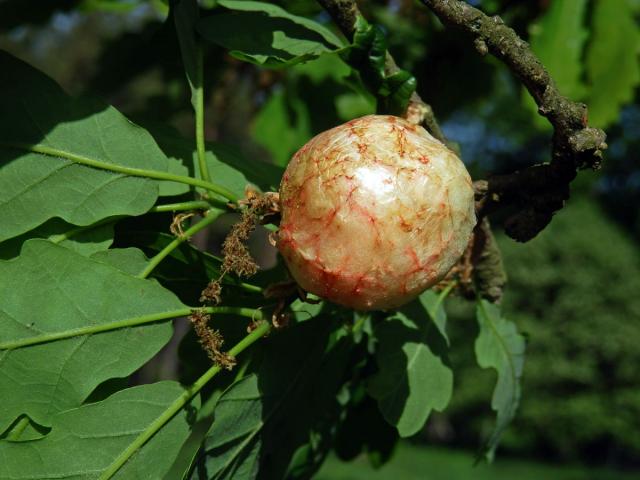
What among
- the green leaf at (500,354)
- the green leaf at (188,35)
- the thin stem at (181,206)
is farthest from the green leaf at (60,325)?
the green leaf at (500,354)

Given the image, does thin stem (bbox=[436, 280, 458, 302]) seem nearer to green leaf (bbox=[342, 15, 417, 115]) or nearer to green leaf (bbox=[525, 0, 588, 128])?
green leaf (bbox=[342, 15, 417, 115])

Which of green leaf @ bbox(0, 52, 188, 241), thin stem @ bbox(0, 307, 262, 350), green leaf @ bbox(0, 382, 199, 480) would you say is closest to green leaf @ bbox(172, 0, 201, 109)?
green leaf @ bbox(0, 52, 188, 241)

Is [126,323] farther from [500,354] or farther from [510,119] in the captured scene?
[510,119]

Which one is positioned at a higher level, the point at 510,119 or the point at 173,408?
the point at 173,408

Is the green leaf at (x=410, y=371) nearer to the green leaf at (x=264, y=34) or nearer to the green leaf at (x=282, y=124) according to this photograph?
the green leaf at (x=264, y=34)

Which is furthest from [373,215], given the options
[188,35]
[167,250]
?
[188,35]

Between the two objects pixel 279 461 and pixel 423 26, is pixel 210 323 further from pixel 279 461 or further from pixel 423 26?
pixel 423 26
